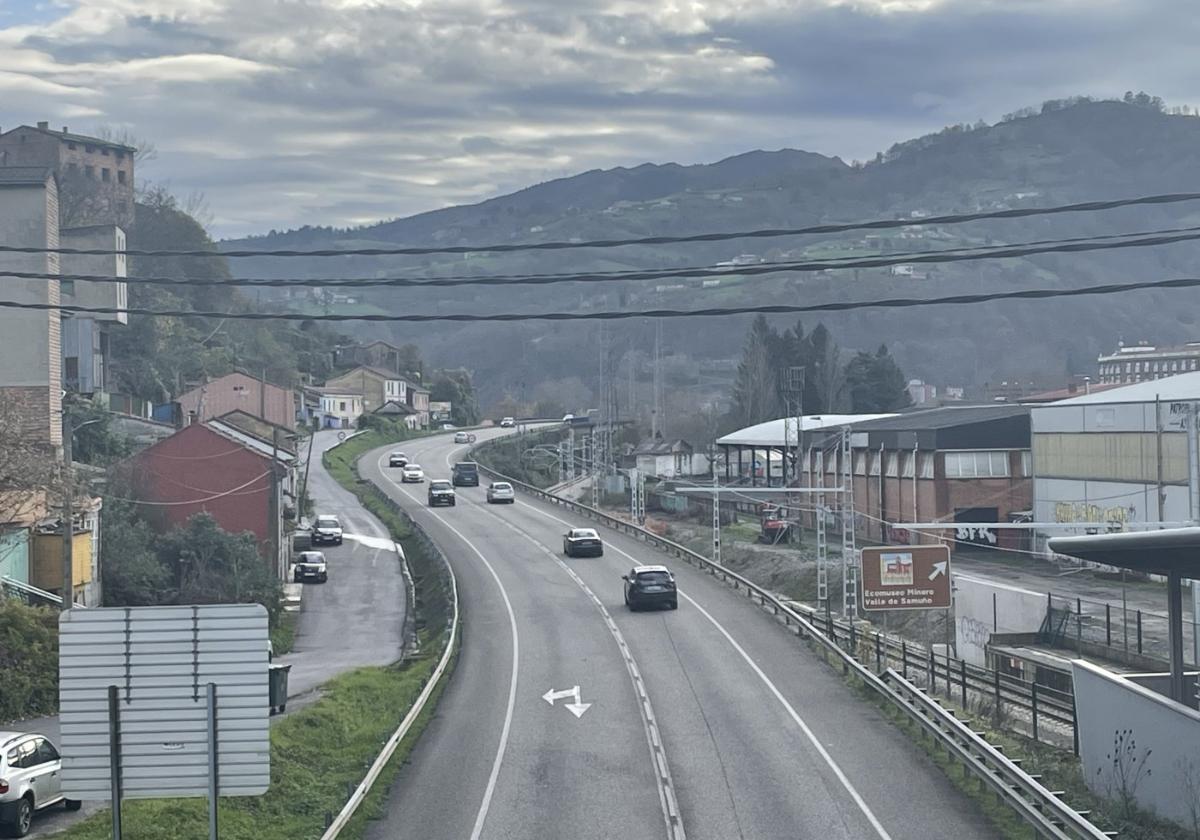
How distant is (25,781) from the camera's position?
695 inches

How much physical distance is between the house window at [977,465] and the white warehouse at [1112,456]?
111 inches

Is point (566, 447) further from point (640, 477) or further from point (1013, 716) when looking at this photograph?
point (1013, 716)

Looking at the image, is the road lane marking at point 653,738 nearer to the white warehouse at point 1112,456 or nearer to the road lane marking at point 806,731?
the road lane marking at point 806,731

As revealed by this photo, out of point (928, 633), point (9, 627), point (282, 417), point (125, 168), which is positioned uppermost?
point (125, 168)

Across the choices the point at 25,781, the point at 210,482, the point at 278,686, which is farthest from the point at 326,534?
the point at 278,686

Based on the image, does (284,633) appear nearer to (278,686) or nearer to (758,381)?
(278,686)

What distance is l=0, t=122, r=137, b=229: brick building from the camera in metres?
110

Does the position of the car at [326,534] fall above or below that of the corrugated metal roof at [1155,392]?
below

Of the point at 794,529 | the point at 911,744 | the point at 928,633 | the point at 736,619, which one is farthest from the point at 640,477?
the point at 911,744

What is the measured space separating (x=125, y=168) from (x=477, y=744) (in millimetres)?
118160

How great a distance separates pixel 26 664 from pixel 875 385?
10800 centimetres

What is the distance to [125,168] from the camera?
130000 millimetres

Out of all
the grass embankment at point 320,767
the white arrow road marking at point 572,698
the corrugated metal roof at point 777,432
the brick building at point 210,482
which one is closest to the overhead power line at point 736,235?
the grass embankment at point 320,767

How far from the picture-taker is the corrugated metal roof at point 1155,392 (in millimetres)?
54625
